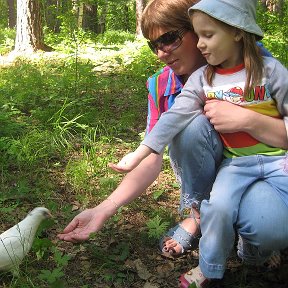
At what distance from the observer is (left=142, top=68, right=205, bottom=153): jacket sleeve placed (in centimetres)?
190

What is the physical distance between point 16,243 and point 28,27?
635cm

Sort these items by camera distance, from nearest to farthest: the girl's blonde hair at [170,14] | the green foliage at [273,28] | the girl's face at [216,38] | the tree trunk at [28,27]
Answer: the girl's face at [216,38]
the girl's blonde hair at [170,14]
the green foliage at [273,28]
the tree trunk at [28,27]

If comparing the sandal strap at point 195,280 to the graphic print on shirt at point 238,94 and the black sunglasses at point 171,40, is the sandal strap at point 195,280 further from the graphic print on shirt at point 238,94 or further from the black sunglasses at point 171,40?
the black sunglasses at point 171,40

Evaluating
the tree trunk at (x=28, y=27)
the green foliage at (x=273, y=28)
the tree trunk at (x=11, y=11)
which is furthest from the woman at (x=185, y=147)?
the tree trunk at (x=11, y=11)

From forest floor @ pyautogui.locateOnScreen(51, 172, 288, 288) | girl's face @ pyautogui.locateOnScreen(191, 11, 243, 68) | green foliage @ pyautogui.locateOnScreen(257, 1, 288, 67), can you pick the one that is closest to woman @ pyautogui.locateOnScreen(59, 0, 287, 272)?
forest floor @ pyautogui.locateOnScreen(51, 172, 288, 288)

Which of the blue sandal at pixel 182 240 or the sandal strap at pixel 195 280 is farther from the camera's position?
the blue sandal at pixel 182 240

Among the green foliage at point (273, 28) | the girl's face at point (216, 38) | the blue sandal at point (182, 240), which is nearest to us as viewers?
the girl's face at point (216, 38)

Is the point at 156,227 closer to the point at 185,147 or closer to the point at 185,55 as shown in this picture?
the point at 185,147

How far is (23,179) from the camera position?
3131 mm

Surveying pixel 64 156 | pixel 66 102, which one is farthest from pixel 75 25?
pixel 64 156

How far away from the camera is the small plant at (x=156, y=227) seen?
2422 mm

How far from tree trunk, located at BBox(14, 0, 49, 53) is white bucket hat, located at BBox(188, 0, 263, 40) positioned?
21.0 ft

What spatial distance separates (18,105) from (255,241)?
131 inches

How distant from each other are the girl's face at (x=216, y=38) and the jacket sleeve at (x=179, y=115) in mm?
169
